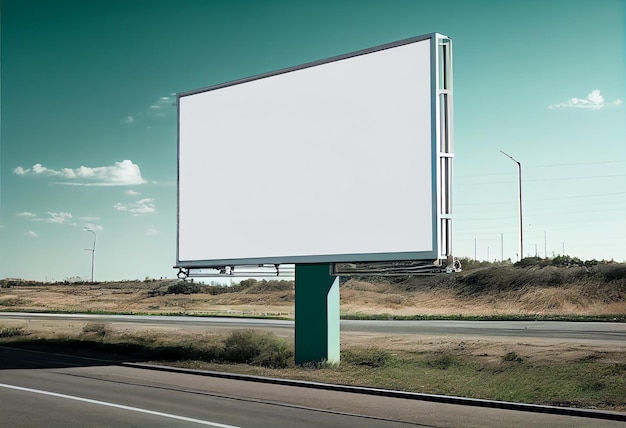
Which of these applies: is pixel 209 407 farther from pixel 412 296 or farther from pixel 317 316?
pixel 412 296

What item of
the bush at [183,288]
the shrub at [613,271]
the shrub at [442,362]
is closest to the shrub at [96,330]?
the shrub at [442,362]

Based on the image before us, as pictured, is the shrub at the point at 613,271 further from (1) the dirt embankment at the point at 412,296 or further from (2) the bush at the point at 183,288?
(2) the bush at the point at 183,288

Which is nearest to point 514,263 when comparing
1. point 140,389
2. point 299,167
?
point 299,167

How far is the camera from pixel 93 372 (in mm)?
20453

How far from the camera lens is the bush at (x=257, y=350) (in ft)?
71.9

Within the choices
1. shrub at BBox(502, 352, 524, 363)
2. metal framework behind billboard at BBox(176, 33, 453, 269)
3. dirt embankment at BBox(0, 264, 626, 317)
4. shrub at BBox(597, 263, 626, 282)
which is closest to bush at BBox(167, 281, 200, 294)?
dirt embankment at BBox(0, 264, 626, 317)

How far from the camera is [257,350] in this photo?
2261 centimetres

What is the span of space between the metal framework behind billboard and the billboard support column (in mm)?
579

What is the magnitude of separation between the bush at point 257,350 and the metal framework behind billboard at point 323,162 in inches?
99.8

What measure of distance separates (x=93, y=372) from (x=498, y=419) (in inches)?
478

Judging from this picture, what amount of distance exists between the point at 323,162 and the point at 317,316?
14.4 feet

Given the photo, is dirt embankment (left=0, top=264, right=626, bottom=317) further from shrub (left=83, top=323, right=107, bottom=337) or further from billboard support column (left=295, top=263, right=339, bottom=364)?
billboard support column (left=295, top=263, right=339, bottom=364)

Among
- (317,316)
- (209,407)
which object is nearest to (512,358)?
(317,316)

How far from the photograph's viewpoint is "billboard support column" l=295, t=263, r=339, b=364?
792 inches
